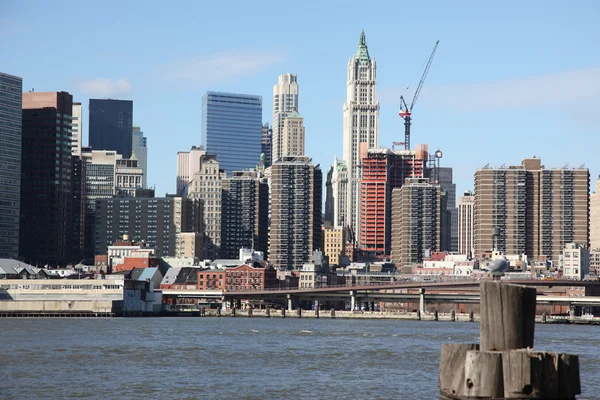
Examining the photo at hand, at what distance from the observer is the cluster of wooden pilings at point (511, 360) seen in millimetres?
21766

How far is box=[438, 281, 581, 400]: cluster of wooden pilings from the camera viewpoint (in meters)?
21.8

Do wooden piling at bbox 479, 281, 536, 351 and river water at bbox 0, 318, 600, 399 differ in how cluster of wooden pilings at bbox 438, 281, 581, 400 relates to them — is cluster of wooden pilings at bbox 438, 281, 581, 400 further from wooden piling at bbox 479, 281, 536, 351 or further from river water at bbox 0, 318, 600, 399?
river water at bbox 0, 318, 600, 399

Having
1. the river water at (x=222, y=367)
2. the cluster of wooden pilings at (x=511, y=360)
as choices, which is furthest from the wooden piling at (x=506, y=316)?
the river water at (x=222, y=367)

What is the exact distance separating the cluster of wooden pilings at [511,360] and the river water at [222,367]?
25.5 metres

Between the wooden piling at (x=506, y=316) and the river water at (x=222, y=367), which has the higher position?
the wooden piling at (x=506, y=316)

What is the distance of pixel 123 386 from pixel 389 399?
1180cm

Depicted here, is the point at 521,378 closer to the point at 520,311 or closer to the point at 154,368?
the point at 520,311

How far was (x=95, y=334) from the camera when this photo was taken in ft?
356

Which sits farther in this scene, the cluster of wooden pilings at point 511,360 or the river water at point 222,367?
the river water at point 222,367

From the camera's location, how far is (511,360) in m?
21.8

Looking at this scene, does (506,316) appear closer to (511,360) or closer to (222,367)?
(511,360)

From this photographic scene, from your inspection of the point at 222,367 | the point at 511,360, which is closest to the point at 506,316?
the point at 511,360

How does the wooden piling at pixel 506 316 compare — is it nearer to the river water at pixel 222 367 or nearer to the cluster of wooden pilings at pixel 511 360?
the cluster of wooden pilings at pixel 511 360

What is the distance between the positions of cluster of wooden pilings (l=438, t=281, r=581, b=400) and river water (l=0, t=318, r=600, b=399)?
25.5 meters
